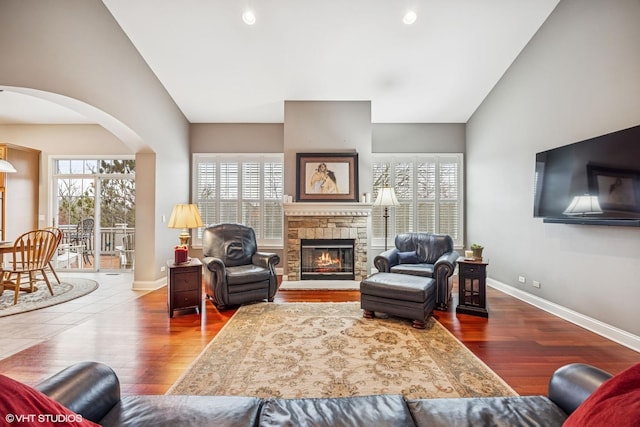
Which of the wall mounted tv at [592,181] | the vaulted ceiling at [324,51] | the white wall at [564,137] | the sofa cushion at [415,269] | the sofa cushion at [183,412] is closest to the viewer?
the sofa cushion at [183,412]

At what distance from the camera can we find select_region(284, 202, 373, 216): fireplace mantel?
498cm

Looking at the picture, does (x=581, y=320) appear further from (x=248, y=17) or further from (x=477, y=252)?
(x=248, y=17)

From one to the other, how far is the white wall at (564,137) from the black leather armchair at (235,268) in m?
3.60

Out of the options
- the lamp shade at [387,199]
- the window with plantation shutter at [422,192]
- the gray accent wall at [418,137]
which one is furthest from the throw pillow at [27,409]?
the gray accent wall at [418,137]

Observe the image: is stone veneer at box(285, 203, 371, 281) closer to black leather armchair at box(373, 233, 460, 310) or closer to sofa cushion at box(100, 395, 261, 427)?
black leather armchair at box(373, 233, 460, 310)

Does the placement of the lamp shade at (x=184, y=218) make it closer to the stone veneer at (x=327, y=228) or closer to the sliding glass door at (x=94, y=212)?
the stone veneer at (x=327, y=228)

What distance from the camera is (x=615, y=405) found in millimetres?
775

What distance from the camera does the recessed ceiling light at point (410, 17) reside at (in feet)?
11.6

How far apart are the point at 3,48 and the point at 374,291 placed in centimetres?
437

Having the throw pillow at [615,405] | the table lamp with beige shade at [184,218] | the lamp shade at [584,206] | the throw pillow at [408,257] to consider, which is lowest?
the throw pillow at [408,257]

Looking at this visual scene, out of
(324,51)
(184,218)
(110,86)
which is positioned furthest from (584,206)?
(110,86)

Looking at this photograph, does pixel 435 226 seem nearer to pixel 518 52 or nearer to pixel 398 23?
pixel 518 52

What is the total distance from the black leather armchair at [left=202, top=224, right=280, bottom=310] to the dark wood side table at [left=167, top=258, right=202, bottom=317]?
19cm

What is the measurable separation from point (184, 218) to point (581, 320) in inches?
190
